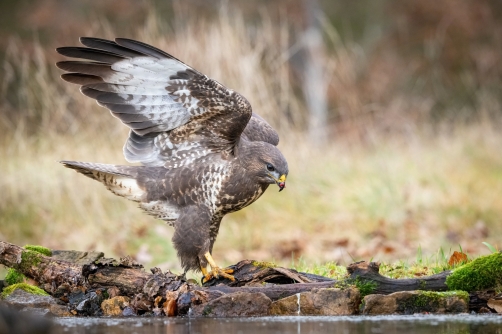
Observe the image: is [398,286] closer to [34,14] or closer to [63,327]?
[63,327]

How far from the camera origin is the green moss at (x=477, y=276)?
4.53m

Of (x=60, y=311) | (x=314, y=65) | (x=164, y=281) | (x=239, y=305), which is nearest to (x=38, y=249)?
(x=60, y=311)

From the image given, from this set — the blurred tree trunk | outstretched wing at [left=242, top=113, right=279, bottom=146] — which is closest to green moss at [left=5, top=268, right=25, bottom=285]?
outstretched wing at [left=242, top=113, right=279, bottom=146]

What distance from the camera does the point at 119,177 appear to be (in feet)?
20.3

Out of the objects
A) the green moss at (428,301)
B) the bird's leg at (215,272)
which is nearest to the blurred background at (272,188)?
the bird's leg at (215,272)

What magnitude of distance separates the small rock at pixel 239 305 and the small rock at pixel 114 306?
0.58 m

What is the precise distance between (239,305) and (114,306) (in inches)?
32.8

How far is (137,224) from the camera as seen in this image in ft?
32.2

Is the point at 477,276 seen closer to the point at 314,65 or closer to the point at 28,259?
the point at 28,259

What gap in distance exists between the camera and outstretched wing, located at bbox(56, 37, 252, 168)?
5621 mm

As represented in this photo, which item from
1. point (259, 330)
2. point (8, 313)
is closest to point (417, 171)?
point (259, 330)

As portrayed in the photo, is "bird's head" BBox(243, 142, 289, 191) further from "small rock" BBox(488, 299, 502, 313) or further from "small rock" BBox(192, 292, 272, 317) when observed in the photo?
"small rock" BBox(488, 299, 502, 313)

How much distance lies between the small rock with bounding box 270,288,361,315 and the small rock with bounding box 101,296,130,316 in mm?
976

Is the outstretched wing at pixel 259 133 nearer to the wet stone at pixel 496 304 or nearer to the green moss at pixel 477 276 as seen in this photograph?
the green moss at pixel 477 276
